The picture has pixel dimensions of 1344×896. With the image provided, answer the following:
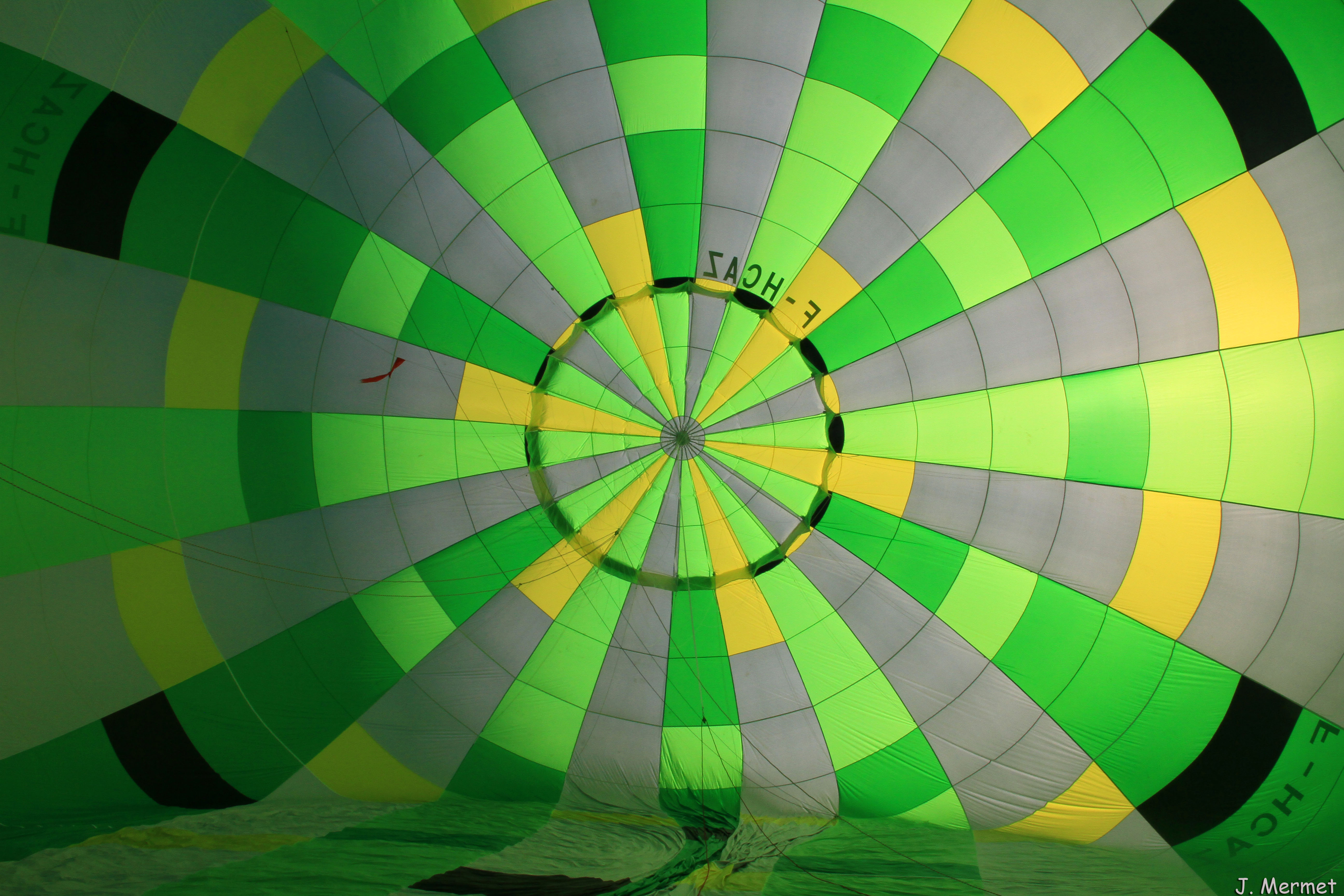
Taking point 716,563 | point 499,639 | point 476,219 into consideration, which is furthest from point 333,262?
point 716,563

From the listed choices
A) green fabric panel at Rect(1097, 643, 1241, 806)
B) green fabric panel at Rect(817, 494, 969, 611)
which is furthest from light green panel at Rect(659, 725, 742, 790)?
green fabric panel at Rect(1097, 643, 1241, 806)

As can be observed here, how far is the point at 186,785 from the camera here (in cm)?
405

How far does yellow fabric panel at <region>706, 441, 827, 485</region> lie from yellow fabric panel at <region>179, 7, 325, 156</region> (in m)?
2.51

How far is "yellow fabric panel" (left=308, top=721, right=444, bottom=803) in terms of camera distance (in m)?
4.21

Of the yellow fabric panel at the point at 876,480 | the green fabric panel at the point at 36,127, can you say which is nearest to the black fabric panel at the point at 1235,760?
the yellow fabric panel at the point at 876,480

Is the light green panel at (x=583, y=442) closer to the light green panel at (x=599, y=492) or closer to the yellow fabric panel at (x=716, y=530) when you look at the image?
the light green panel at (x=599, y=492)

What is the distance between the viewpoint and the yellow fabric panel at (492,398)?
4.07 m

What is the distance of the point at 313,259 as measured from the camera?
12.9ft

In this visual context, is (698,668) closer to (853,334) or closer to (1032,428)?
(853,334)

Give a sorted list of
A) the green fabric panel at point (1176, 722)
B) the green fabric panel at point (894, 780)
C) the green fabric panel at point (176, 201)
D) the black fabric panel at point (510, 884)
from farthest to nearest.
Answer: the green fabric panel at point (894, 780) → the green fabric panel at point (1176, 722) → the green fabric panel at point (176, 201) → the black fabric panel at point (510, 884)

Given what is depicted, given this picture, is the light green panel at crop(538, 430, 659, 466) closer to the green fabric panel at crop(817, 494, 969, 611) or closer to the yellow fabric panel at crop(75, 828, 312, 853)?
the green fabric panel at crop(817, 494, 969, 611)

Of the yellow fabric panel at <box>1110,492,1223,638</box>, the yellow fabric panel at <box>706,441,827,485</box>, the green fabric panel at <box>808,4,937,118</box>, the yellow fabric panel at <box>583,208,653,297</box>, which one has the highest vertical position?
the green fabric panel at <box>808,4,937,118</box>

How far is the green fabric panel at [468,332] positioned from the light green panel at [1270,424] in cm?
316

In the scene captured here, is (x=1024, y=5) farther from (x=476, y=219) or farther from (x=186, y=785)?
(x=186, y=785)
